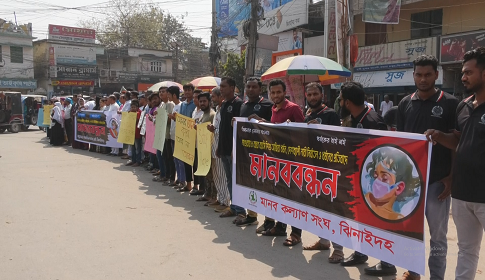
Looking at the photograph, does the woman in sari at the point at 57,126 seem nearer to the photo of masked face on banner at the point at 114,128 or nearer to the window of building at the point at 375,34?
the photo of masked face on banner at the point at 114,128

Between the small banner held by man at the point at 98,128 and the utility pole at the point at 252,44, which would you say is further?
the utility pole at the point at 252,44

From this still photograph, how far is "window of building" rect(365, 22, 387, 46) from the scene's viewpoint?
21609 mm

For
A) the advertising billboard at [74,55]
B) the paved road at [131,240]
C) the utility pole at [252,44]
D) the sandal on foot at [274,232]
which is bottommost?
the paved road at [131,240]

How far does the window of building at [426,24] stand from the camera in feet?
63.7

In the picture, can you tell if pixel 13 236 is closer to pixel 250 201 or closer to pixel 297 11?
pixel 250 201

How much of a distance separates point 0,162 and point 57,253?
8.02 meters

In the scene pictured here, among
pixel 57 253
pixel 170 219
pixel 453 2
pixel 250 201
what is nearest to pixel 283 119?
pixel 250 201

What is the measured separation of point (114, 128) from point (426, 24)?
598 inches

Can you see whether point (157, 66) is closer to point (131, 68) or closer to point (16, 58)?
point (131, 68)

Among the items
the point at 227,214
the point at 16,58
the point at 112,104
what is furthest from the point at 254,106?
the point at 16,58

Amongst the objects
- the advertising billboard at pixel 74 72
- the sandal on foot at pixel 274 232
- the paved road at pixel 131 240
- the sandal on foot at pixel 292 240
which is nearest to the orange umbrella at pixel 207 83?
the paved road at pixel 131 240

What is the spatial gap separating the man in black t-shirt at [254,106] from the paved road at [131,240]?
203mm

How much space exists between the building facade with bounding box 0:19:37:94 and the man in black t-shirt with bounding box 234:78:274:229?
39350mm

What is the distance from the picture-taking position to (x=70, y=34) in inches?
1764
